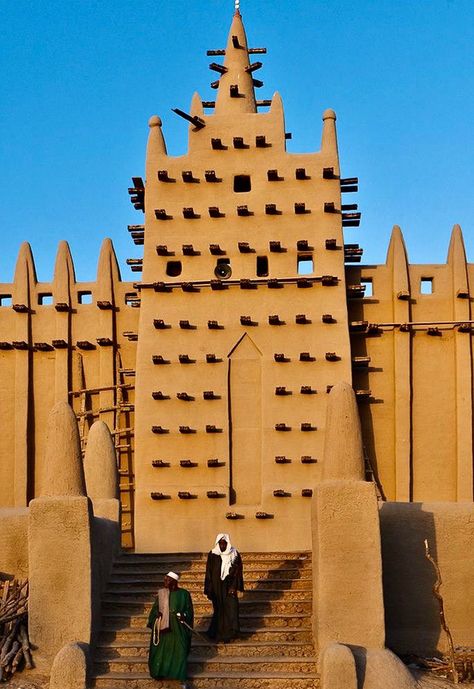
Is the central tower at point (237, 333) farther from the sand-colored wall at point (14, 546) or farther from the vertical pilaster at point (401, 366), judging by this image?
the sand-colored wall at point (14, 546)

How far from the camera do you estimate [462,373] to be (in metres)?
18.9

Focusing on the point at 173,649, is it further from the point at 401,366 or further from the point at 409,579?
the point at 401,366

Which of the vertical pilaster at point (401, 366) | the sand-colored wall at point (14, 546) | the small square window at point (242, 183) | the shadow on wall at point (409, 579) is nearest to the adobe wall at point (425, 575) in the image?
the shadow on wall at point (409, 579)

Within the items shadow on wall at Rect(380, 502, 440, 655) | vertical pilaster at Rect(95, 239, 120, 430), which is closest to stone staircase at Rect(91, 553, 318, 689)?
shadow on wall at Rect(380, 502, 440, 655)

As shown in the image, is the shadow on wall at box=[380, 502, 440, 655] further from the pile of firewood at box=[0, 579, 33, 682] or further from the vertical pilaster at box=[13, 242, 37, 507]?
the vertical pilaster at box=[13, 242, 37, 507]

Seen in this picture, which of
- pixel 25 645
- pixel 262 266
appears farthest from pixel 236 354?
pixel 25 645

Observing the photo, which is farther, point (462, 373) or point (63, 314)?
point (63, 314)

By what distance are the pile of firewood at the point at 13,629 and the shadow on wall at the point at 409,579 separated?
434cm

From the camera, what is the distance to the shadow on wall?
13.4m

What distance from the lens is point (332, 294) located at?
60.8ft

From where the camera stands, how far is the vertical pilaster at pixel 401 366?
18.6 metres

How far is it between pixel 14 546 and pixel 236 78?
35.1 feet

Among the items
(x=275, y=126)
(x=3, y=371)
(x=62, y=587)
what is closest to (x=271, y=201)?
(x=275, y=126)

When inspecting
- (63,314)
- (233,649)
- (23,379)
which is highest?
(63,314)
